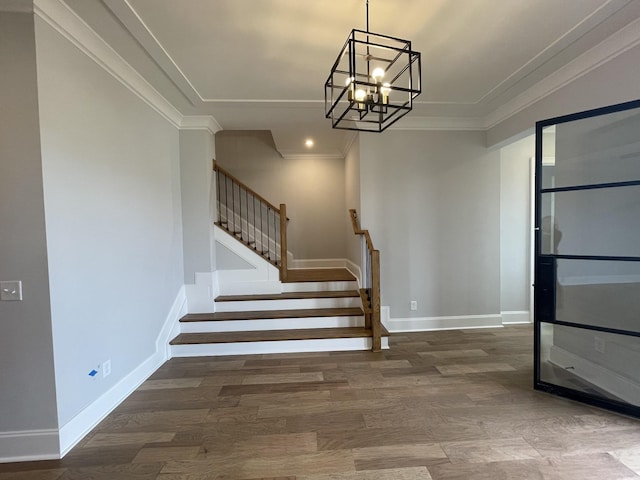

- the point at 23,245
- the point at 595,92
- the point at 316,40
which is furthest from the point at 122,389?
the point at 595,92

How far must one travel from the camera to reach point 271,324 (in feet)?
12.0

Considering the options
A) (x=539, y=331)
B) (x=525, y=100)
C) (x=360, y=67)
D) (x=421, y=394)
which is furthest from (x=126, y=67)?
(x=539, y=331)

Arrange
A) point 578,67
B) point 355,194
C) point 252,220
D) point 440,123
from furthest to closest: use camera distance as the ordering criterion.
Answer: point 252,220 → point 355,194 → point 440,123 → point 578,67

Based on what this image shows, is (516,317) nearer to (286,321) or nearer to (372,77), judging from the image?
(286,321)

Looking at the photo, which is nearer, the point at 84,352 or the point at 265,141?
the point at 84,352

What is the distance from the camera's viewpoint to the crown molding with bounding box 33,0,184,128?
1.83m

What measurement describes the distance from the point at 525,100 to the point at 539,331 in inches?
94.6

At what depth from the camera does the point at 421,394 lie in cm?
253

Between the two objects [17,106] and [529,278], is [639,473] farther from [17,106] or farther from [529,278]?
[17,106]

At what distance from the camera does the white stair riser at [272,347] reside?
11.0ft

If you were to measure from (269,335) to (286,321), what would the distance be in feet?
0.89

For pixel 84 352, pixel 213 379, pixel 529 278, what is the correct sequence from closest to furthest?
1. pixel 84 352
2. pixel 213 379
3. pixel 529 278

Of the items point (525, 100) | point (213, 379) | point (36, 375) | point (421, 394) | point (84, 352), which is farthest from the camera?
point (525, 100)

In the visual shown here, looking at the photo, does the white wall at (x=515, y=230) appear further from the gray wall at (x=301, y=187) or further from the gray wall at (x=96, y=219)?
the gray wall at (x=96, y=219)
